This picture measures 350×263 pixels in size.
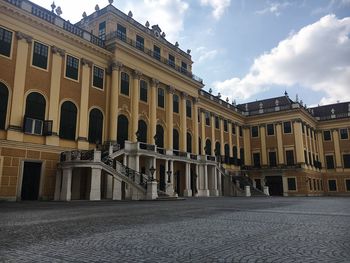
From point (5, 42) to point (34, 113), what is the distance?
221 inches

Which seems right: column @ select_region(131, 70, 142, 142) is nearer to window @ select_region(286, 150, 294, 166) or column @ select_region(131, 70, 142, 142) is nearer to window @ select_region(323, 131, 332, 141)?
window @ select_region(286, 150, 294, 166)

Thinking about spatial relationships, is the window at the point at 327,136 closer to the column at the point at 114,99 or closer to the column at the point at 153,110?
the column at the point at 153,110

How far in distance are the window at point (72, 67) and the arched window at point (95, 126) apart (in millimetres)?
3643

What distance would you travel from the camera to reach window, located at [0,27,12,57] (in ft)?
77.2

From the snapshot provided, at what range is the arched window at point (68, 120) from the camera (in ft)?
88.6

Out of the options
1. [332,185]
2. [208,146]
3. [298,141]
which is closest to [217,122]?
→ [208,146]

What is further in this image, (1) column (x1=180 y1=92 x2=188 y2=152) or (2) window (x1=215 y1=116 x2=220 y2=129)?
(2) window (x1=215 y1=116 x2=220 y2=129)

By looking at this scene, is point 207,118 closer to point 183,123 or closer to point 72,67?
point 183,123

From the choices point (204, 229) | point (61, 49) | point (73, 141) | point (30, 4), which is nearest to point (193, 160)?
point (73, 141)

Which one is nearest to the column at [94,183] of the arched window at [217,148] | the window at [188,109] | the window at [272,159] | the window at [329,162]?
the window at [188,109]

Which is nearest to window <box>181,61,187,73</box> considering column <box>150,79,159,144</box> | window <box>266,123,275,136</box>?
column <box>150,79,159,144</box>

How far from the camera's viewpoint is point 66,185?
2369cm

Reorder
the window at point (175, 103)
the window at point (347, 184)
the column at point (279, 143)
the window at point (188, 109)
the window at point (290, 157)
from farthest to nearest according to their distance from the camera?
the window at point (347, 184), the column at point (279, 143), the window at point (290, 157), the window at point (188, 109), the window at point (175, 103)

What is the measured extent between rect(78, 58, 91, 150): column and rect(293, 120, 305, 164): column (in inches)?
1456
